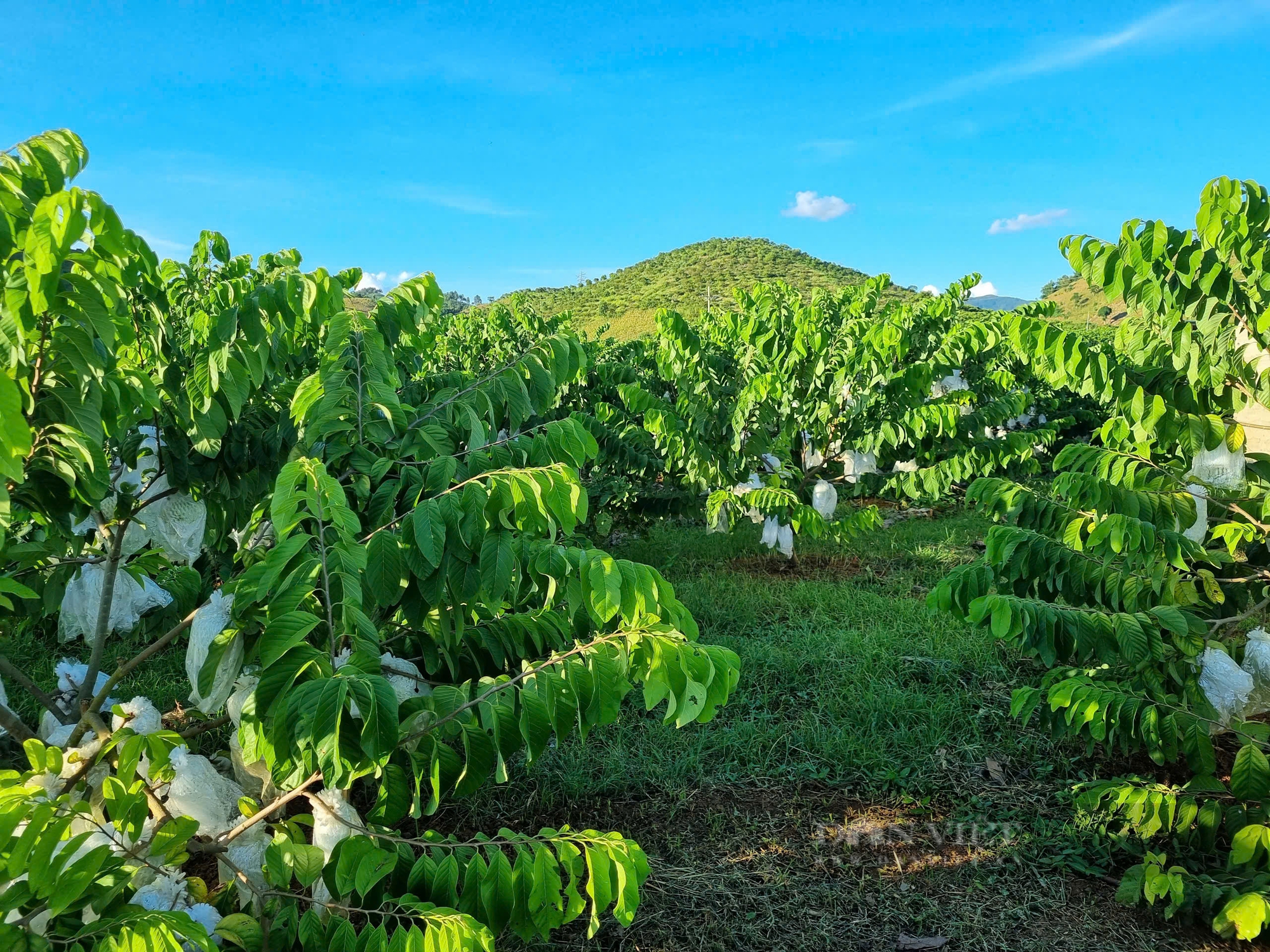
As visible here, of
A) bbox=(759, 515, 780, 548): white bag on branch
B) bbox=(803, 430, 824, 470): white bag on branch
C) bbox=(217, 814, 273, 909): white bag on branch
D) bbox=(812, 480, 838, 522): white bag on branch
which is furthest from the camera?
bbox=(803, 430, 824, 470): white bag on branch

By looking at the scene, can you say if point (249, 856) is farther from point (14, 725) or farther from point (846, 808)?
point (846, 808)

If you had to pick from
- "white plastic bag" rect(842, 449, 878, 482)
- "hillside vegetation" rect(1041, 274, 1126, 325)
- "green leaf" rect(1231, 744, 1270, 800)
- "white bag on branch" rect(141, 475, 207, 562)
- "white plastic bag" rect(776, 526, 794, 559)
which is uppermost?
"hillside vegetation" rect(1041, 274, 1126, 325)

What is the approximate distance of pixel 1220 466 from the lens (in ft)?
9.63

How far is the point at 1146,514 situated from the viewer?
280cm

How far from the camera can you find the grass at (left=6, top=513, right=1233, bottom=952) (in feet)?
8.80

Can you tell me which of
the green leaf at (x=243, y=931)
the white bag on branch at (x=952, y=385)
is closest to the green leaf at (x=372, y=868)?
the green leaf at (x=243, y=931)

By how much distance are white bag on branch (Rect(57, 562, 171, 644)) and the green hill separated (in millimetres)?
25452

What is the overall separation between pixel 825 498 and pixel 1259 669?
11.7 ft

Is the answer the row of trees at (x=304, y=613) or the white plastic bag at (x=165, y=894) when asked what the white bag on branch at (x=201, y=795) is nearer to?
the row of trees at (x=304, y=613)

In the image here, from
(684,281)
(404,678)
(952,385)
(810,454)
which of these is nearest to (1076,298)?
(684,281)

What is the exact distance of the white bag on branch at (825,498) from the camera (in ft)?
21.1

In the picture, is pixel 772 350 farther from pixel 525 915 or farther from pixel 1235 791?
pixel 525 915

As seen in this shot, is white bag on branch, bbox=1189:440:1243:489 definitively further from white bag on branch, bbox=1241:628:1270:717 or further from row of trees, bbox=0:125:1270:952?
white bag on branch, bbox=1241:628:1270:717

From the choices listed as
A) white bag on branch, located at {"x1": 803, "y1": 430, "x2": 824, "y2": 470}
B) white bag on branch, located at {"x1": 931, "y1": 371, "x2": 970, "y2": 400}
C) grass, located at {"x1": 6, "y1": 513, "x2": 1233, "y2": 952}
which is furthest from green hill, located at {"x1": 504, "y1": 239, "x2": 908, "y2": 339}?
grass, located at {"x1": 6, "y1": 513, "x2": 1233, "y2": 952}
